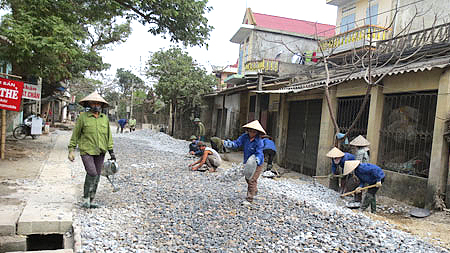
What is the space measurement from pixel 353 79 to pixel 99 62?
55.8 ft

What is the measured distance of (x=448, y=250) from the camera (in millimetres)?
4641

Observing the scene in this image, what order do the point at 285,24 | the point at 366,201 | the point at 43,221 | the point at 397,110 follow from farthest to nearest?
the point at 285,24 < the point at 397,110 < the point at 366,201 < the point at 43,221

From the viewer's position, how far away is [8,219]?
452 centimetres

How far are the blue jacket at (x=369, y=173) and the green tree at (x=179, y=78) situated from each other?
17.3m

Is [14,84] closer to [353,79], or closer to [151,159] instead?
[151,159]

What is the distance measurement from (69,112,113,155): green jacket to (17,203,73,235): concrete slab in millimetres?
983

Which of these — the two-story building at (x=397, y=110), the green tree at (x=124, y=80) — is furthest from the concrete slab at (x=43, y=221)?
the green tree at (x=124, y=80)

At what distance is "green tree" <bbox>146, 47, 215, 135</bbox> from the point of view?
909 inches

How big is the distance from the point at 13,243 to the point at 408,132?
26.2ft

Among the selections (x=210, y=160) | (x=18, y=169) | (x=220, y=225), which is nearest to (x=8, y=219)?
(x=220, y=225)

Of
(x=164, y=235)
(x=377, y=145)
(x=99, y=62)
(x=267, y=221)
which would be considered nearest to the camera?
(x=164, y=235)

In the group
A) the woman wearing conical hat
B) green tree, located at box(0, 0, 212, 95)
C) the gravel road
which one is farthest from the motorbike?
the woman wearing conical hat

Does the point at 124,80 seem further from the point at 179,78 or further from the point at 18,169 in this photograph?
the point at 18,169

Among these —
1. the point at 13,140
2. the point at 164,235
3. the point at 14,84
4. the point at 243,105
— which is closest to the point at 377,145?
the point at 164,235
